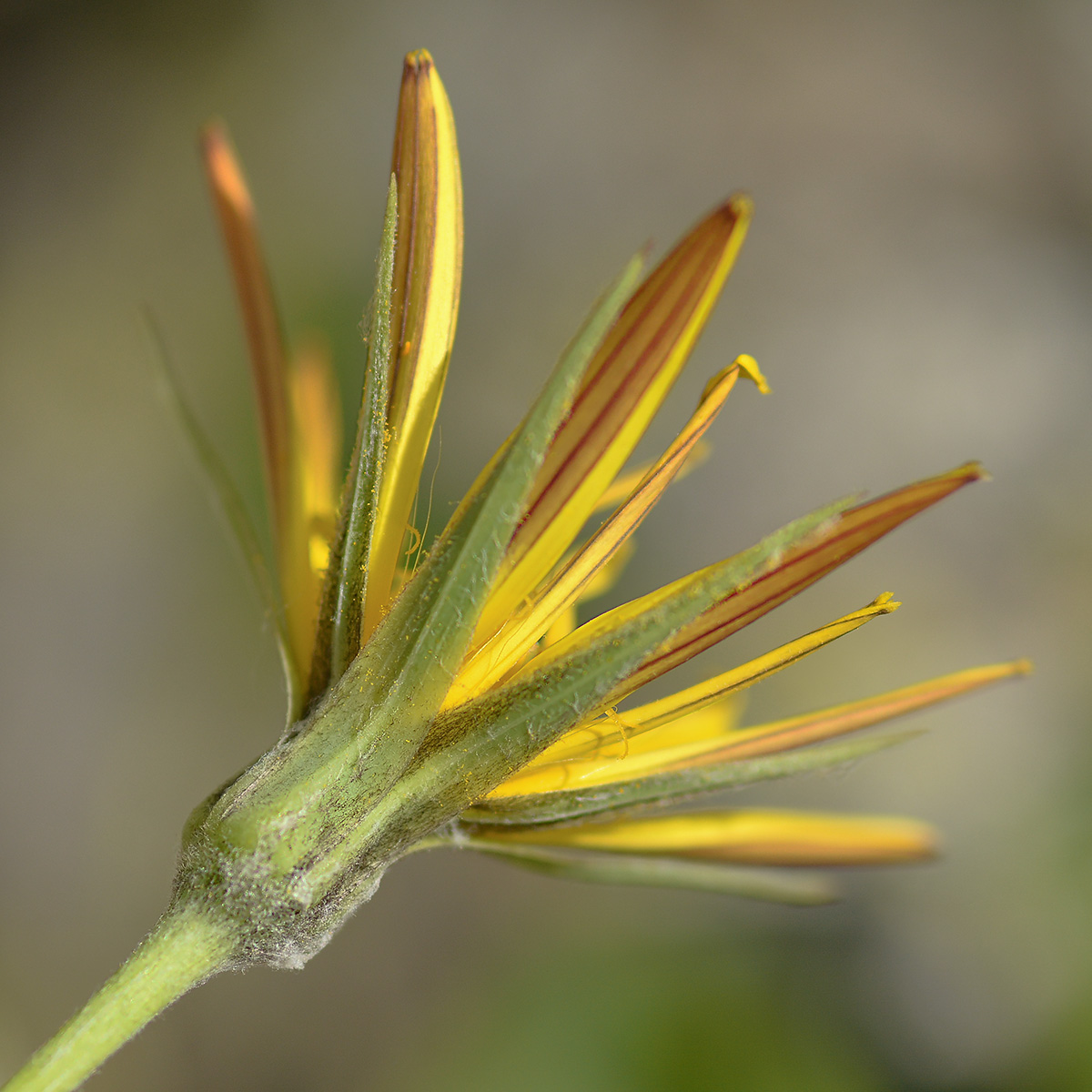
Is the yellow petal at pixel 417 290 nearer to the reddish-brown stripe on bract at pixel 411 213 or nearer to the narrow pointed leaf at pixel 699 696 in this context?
the reddish-brown stripe on bract at pixel 411 213

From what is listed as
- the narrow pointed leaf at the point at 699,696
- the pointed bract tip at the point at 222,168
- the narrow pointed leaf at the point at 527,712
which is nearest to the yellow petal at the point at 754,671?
the narrow pointed leaf at the point at 699,696

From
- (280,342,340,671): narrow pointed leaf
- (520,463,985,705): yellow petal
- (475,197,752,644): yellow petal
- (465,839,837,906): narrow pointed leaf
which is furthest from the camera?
(465,839,837,906): narrow pointed leaf

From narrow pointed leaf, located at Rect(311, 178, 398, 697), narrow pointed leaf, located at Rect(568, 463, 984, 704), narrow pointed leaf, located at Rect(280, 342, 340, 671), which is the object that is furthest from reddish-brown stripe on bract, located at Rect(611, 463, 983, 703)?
narrow pointed leaf, located at Rect(280, 342, 340, 671)

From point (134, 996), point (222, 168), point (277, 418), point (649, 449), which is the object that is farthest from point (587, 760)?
point (649, 449)

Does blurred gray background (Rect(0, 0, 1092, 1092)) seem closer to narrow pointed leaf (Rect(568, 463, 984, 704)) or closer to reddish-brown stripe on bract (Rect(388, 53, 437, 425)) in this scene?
reddish-brown stripe on bract (Rect(388, 53, 437, 425))

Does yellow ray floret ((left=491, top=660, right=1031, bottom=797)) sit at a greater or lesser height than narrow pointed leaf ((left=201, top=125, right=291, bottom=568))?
lesser

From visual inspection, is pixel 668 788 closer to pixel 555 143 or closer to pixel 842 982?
pixel 842 982

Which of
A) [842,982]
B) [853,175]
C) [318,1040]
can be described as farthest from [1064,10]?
[318,1040]
